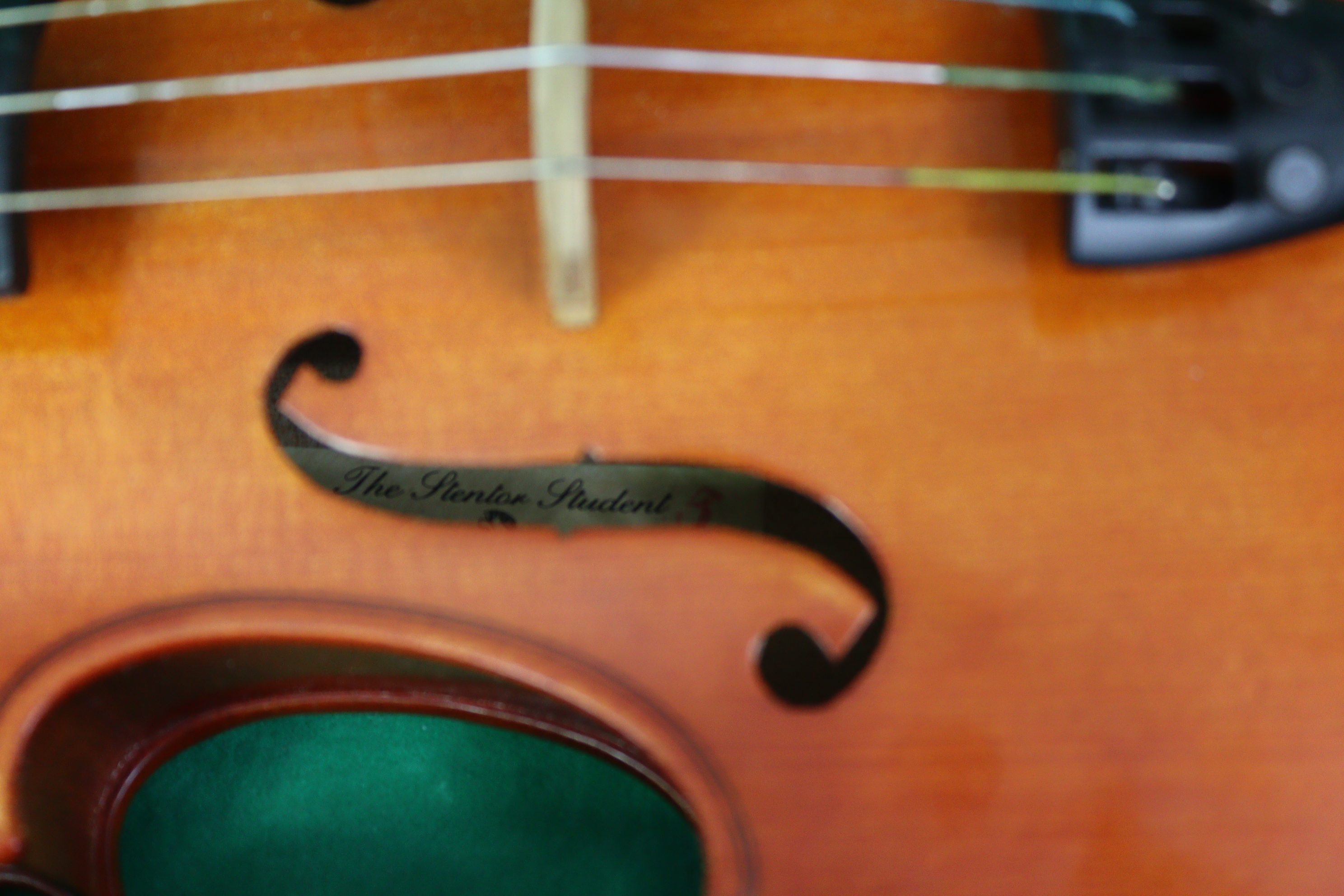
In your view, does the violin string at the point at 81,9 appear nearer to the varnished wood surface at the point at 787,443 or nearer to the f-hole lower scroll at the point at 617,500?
the varnished wood surface at the point at 787,443

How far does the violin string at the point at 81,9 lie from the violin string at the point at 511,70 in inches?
1.7

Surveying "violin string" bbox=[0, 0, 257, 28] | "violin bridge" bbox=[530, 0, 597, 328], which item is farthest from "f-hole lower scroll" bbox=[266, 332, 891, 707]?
"violin string" bbox=[0, 0, 257, 28]

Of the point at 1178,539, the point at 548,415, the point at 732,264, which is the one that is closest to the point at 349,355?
the point at 548,415

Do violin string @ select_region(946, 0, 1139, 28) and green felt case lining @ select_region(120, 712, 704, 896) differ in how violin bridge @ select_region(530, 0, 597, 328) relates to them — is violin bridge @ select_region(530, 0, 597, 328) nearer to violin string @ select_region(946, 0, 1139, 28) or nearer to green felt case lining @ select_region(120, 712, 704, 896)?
violin string @ select_region(946, 0, 1139, 28)

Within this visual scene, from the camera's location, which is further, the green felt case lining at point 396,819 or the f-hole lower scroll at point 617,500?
the green felt case lining at point 396,819

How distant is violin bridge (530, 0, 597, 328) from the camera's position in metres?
0.51

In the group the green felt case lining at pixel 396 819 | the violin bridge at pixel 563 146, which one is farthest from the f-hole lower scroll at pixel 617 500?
the green felt case lining at pixel 396 819

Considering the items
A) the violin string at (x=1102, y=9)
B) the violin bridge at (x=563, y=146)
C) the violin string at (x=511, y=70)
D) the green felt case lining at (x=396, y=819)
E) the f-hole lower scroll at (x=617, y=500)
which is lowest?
the green felt case lining at (x=396, y=819)

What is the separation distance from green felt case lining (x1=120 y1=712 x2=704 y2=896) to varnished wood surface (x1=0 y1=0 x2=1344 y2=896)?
1.05ft

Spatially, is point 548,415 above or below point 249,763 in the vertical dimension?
above

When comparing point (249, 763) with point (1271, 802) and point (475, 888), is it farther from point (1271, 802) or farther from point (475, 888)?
point (1271, 802)

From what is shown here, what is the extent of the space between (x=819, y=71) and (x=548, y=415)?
27 cm

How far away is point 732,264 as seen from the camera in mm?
586

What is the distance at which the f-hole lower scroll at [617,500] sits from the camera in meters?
0.56
